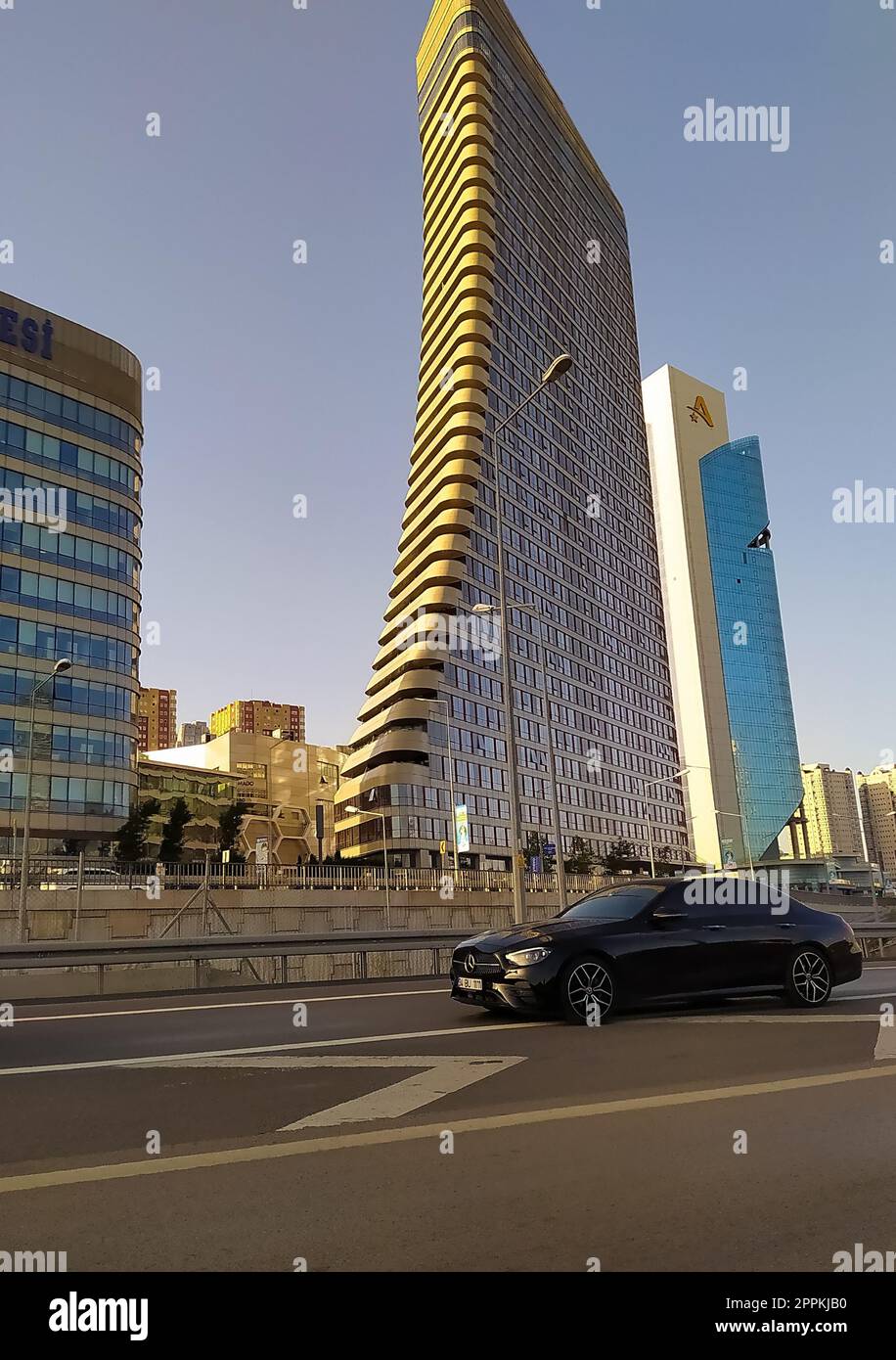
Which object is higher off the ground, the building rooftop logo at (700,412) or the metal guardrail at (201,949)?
the building rooftop logo at (700,412)

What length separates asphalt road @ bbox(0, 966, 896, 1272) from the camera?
350 centimetres

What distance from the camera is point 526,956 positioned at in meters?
8.65

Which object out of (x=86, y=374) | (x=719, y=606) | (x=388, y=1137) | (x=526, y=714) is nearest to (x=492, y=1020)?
(x=388, y=1137)

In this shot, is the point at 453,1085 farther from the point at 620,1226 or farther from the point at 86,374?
the point at 86,374

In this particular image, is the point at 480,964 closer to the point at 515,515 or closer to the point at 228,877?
the point at 228,877

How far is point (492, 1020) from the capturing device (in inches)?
370

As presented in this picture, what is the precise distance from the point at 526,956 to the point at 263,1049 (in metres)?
2.33

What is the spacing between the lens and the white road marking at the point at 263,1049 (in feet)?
24.0

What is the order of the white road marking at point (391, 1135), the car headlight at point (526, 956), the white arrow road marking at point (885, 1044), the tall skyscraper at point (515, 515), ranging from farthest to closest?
the tall skyscraper at point (515, 515) < the car headlight at point (526, 956) < the white arrow road marking at point (885, 1044) < the white road marking at point (391, 1135)

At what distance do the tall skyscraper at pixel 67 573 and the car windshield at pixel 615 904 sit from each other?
49.2m

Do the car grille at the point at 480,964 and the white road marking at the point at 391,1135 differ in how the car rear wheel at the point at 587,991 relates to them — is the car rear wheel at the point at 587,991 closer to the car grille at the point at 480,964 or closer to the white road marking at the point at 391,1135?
the car grille at the point at 480,964

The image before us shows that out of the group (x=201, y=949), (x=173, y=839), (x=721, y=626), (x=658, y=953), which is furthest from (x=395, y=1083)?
(x=721, y=626)

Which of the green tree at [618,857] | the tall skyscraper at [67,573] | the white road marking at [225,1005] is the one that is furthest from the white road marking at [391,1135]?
the green tree at [618,857]

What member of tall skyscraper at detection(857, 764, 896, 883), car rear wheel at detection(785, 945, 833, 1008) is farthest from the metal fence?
tall skyscraper at detection(857, 764, 896, 883)
